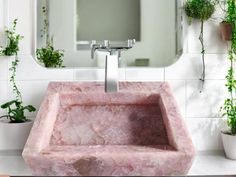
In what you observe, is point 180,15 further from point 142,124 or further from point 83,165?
point 83,165

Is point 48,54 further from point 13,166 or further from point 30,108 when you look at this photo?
point 13,166

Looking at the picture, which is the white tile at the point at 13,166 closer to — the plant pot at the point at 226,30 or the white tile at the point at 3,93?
the white tile at the point at 3,93

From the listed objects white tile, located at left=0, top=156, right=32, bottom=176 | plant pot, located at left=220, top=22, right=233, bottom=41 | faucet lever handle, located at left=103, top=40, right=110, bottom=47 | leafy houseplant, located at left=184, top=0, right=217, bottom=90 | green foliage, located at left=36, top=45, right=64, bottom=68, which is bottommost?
white tile, located at left=0, top=156, right=32, bottom=176

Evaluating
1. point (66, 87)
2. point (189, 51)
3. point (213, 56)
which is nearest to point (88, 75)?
point (66, 87)

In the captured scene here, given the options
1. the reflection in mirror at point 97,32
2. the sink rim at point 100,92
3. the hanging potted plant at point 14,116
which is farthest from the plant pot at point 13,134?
the reflection in mirror at point 97,32

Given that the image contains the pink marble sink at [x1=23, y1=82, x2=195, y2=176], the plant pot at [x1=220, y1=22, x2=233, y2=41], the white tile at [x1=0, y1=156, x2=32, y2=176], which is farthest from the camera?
the plant pot at [x1=220, y1=22, x2=233, y2=41]

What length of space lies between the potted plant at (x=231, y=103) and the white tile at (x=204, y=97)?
0.11 feet

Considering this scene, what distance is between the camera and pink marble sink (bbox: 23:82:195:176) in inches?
40.6

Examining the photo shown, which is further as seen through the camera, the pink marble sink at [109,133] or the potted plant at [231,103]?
the potted plant at [231,103]

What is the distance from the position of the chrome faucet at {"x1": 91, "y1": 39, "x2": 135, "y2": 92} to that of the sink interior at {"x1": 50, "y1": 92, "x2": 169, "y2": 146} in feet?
0.15

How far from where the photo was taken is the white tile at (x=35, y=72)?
161cm

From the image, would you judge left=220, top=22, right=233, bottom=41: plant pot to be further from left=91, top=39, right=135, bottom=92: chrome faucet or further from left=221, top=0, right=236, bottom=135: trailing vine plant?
left=91, top=39, right=135, bottom=92: chrome faucet

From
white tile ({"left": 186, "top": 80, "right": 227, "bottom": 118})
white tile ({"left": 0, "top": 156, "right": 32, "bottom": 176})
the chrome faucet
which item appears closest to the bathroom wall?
white tile ({"left": 186, "top": 80, "right": 227, "bottom": 118})

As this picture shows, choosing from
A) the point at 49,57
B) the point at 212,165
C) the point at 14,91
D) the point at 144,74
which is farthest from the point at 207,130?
the point at 14,91
